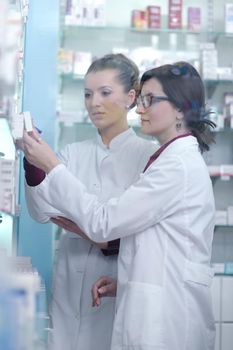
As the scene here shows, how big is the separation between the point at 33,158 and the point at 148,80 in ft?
1.70

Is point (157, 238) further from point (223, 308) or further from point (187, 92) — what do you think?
point (223, 308)

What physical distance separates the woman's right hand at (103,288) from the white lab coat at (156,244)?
72 mm

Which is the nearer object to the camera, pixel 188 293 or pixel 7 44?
pixel 7 44

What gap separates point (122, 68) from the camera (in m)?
2.22

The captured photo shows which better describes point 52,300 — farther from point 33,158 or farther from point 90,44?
point 90,44

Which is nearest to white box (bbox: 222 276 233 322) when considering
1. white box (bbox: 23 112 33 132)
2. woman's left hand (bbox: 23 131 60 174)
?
woman's left hand (bbox: 23 131 60 174)

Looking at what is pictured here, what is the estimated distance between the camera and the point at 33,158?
169 centimetres

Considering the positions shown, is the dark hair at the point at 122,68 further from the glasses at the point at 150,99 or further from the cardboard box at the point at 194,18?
the cardboard box at the point at 194,18

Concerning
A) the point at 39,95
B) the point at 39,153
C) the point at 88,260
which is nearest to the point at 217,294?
the point at 39,95

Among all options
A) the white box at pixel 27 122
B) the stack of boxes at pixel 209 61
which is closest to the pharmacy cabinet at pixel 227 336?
the stack of boxes at pixel 209 61

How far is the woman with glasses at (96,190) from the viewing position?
2.04 m

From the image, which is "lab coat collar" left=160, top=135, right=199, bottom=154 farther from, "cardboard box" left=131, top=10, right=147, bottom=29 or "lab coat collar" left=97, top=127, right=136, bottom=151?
"cardboard box" left=131, top=10, right=147, bottom=29

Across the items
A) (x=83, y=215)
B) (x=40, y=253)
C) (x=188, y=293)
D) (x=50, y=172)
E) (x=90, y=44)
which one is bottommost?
(x=40, y=253)

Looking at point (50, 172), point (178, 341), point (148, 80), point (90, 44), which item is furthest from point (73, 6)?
point (178, 341)
